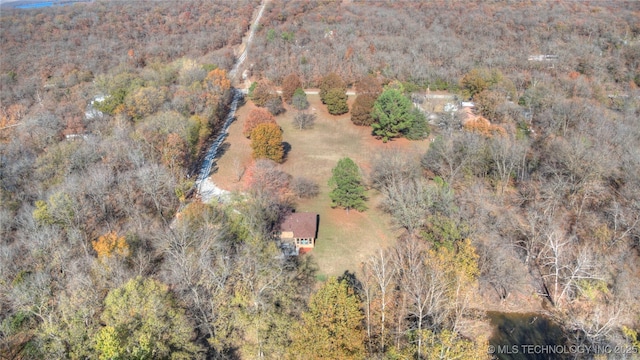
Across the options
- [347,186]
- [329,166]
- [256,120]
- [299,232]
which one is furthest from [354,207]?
[256,120]

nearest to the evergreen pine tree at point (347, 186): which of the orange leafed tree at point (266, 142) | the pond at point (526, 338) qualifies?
the orange leafed tree at point (266, 142)

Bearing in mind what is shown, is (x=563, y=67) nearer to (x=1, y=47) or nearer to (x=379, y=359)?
(x=379, y=359)

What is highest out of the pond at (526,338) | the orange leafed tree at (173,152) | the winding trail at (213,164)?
the orange leafed tree at (173,152)

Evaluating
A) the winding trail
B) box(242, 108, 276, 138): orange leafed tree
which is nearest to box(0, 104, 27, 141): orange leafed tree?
the winding trail

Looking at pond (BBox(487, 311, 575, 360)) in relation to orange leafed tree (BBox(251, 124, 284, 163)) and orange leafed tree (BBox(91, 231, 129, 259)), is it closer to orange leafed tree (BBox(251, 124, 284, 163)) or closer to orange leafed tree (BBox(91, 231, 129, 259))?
orange leafed tree (BBox(91, 231, 129, 259))

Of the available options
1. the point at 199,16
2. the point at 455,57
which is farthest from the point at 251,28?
the point at 455,57

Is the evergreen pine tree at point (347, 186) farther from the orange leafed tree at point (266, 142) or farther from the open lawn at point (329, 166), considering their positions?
the orange leafed tree at point (266, 142)
